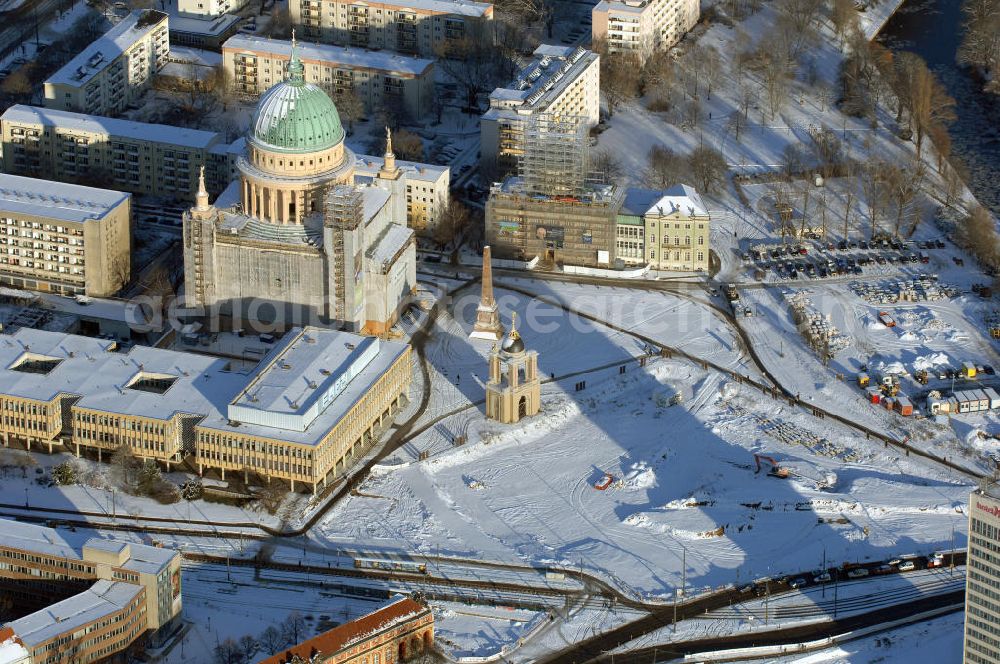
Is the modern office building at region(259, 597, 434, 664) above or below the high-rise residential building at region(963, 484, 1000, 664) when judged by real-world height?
below

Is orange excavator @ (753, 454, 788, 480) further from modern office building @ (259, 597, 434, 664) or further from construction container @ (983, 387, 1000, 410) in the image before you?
modern office building @ (259, 597, 434, 664)

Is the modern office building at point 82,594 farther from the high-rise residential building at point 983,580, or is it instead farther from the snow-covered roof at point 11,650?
the high-rise residential building at point 983,580

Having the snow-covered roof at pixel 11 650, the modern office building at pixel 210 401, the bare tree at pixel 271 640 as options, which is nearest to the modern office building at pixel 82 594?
the snow-covered roof at pixel 11 650

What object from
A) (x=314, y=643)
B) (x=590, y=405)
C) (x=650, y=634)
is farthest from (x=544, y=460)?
(x=314, y=643)

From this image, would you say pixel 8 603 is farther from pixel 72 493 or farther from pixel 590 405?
pixel 590 405

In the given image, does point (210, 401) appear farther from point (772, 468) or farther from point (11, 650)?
point (772, 468)

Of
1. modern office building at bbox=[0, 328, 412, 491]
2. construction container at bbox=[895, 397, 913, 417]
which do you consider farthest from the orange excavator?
modern office building at bbox=[0, 328, 412, 491]

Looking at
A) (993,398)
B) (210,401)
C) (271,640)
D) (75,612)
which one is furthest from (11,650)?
(993,398)
